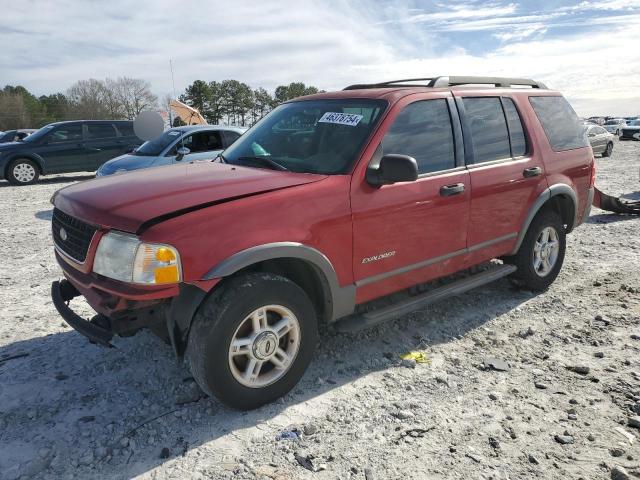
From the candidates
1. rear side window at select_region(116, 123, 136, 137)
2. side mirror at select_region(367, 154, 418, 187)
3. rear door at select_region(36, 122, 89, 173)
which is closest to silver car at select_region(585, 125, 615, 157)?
rear side window at select_region(116, 123, 136, 137)

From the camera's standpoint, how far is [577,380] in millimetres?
3416

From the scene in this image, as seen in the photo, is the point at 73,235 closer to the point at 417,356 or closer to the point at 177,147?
the point at 417,356

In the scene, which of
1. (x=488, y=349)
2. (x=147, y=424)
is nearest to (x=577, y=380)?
(x=488, y=349)

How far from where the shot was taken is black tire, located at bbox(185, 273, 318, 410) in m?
2.76

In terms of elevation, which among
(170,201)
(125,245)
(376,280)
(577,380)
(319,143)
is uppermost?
(319,143)

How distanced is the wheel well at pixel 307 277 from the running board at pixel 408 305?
20 cm

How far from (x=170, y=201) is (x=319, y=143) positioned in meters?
1.24

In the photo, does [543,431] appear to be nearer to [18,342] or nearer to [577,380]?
[577,380]

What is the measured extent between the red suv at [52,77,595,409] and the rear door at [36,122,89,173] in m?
11.2

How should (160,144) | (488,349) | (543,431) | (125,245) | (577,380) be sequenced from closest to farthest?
1. (125,245)
2. (543,431)
3. (577,380)
4. (488,349)
5. (160,144)

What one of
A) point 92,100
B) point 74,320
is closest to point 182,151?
point 74,320

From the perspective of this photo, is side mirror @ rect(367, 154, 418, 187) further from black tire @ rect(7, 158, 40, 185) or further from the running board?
black tire @ rect(7, 158, 40, 185)

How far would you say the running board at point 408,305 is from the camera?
135 inches

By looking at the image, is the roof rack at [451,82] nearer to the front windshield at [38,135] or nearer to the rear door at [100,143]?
the rear door at [100,143]
